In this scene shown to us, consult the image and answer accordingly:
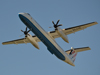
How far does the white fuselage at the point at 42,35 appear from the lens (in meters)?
26.1

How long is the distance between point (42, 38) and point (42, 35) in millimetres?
447

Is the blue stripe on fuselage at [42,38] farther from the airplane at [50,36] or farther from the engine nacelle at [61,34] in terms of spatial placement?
the engine nacelle at [61,34]

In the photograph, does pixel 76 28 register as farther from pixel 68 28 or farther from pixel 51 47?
pixel 51 47

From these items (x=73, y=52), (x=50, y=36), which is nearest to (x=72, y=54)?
(x=73, y=52)

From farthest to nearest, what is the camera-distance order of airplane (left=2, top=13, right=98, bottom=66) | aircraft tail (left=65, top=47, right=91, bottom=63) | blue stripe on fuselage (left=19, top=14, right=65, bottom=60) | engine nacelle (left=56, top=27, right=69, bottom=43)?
aircraft tail (left=65, top=47, right=91, bottom=63), engine nacelle (left=56, top=27, right=69, bottom=43), airplane (left=2, top=13, right=98, bottom=66), blue stripe on fuselage (left=19, top=14, right=65, bottom=60)

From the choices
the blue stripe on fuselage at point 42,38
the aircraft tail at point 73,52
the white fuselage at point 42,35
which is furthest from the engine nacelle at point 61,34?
the aircraft tail at point 73,52

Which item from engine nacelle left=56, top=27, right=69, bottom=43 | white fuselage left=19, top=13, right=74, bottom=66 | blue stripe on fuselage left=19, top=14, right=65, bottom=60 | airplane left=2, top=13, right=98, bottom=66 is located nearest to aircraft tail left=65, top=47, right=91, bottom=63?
airplane left=2, top=13, right=98, bottom=66

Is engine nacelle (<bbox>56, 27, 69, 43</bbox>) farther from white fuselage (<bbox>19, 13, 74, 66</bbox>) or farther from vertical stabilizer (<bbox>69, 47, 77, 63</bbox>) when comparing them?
vertical stabilizer (<bbox>69, 47, 77, 63</bbox>)

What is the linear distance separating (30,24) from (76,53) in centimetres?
1241

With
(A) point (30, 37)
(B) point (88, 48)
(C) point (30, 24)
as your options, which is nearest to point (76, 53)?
(B) point (88, 48)

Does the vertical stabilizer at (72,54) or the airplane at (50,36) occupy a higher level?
the airplane at (50,36)

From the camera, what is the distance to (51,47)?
28.0 metres

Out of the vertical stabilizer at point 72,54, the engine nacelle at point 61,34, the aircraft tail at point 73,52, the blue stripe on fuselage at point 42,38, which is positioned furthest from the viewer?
the vertical stabilizer at point 72,54

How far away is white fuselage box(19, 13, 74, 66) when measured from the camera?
26.1 meters
